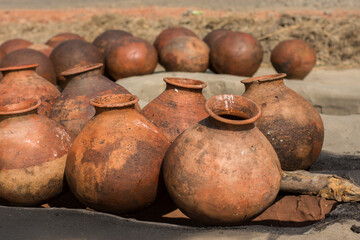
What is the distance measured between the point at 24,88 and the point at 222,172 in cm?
278

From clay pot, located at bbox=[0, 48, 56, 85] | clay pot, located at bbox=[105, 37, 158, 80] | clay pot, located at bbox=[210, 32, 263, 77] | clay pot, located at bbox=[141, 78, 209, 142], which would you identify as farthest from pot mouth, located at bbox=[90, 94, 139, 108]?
clay pot, located at bbox=[210, 32, 263, 77]

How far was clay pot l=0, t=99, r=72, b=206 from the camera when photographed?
9.67ft

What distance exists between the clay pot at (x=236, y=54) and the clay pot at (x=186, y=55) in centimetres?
27

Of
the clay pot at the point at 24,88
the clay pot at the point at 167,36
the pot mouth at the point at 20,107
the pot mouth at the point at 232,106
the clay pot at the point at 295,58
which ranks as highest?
the pot mouth at the point at 232,106

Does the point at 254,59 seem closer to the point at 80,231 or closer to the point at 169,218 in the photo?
the point at 169,218

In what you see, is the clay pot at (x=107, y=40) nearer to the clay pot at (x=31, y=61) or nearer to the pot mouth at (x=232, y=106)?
the clay pot at (x=31, y=61)

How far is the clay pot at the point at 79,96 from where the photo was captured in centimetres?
365

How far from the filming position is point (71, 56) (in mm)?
6133

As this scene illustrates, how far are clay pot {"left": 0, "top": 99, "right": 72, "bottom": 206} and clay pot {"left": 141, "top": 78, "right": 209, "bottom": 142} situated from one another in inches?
37.1

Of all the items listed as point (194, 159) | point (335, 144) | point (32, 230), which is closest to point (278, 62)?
point (335, 144)

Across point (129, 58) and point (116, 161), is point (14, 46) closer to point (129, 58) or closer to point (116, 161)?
point (129, 58)

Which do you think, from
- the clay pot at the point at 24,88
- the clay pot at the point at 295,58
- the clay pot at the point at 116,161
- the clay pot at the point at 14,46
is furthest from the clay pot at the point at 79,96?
the clay pot at the point at 295,58

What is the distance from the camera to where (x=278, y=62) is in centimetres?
770

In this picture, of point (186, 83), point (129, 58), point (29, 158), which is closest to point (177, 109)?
point (186, 83)
